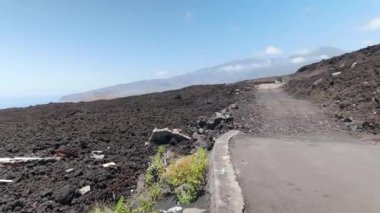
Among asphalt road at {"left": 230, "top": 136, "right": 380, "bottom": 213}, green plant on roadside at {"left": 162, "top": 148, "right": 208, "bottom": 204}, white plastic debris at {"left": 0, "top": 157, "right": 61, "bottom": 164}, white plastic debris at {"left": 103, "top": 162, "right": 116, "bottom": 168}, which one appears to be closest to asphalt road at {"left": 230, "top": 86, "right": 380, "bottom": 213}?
asphalt road at {"left": 230, "top": 136, "right": 380, "bottom": 213}

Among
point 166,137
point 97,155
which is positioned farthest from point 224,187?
point 166,137

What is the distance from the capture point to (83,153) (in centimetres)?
1303

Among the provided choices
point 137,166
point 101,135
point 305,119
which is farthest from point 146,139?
point 305,119

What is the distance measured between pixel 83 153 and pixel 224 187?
699 cm

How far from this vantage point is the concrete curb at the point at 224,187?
20.3 feet

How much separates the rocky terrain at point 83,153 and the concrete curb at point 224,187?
201 cm

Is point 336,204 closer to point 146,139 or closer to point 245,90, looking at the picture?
point 146,139

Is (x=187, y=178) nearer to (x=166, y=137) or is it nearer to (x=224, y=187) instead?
(x=224, y=187)

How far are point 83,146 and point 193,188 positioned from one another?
23.3ft

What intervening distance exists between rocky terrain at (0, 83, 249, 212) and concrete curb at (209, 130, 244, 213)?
2.01 metres

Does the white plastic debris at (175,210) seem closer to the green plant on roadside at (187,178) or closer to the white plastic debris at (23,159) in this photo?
the green plant on roadside at (187,178)

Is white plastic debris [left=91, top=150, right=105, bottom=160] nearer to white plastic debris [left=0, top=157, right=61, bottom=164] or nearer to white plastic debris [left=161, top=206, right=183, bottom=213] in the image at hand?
white plastic debris [left=0, top=157, right=61, bottom=164]

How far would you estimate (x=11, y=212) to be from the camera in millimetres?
8445

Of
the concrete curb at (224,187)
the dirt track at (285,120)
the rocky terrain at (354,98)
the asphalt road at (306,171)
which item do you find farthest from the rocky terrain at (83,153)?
the rocky terrain at (354,98)
